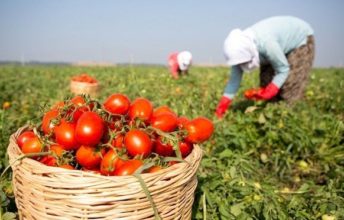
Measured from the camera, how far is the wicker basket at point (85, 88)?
5883 mm

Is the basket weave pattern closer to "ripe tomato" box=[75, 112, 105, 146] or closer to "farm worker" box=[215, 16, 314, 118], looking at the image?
"farm worker" box=[215, 16, 314, 118]

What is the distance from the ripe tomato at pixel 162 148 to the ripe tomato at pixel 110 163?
0.25 m

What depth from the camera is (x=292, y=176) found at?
3.27 meters

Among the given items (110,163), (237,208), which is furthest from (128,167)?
(237,208)

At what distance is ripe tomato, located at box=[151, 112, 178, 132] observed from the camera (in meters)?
1.76

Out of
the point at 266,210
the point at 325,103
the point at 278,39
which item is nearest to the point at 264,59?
the point at 278,39

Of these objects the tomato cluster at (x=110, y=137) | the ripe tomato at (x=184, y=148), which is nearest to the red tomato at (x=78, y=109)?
the tomato cluster at (x=110, y=137)

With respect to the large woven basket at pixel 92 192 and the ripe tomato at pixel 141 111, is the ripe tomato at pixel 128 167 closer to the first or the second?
the large woven basket at pixel 92 192

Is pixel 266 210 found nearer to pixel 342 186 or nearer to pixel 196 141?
pixel 196 141

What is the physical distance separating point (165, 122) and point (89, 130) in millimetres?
421

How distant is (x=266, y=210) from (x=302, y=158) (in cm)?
155

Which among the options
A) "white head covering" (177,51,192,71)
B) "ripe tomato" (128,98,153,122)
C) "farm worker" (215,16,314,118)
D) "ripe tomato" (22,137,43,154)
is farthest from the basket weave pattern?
"white head covering" (177,51,192,71)

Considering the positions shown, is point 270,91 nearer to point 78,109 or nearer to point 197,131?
point 197,131

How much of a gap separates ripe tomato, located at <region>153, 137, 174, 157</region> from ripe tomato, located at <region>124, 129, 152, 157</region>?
14 cm
